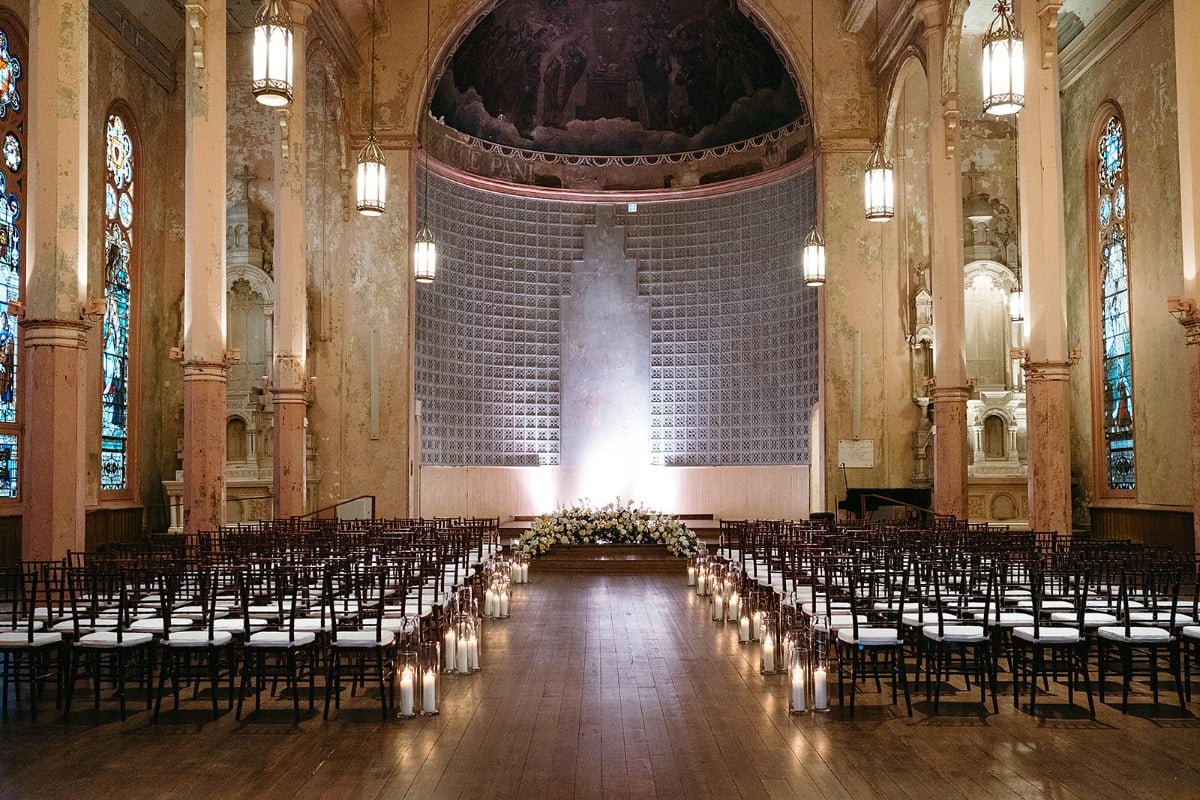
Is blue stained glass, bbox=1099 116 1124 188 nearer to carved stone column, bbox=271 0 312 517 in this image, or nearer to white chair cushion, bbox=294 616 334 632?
carved stone column, bbox=271 0 312 517

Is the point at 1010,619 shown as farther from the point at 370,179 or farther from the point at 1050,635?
the point at 370,179

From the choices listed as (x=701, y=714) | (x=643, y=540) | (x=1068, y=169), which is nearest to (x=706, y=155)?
(x=1068, y=169)

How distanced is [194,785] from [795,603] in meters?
5.98

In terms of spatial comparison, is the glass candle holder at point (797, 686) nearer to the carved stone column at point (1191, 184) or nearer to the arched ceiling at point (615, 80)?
the carved stone column at point (1191, 184)

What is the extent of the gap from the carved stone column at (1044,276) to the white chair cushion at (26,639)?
14.0m

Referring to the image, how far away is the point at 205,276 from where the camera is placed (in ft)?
57.0

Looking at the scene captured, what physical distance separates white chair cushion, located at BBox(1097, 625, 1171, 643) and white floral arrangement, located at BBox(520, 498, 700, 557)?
568 inches

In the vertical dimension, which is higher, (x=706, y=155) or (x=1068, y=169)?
(x=706, y=155)

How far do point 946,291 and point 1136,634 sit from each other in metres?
13.4

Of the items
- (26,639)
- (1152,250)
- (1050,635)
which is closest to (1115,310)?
(1152,250)

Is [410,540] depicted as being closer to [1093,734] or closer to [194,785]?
[194,785]

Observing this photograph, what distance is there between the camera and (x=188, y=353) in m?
17.0

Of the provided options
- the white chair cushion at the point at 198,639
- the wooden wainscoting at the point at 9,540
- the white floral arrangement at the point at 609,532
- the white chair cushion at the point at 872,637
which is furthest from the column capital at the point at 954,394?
the wooden wainscoting at the point at 9,540

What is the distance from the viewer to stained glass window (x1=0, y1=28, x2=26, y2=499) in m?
20.0
